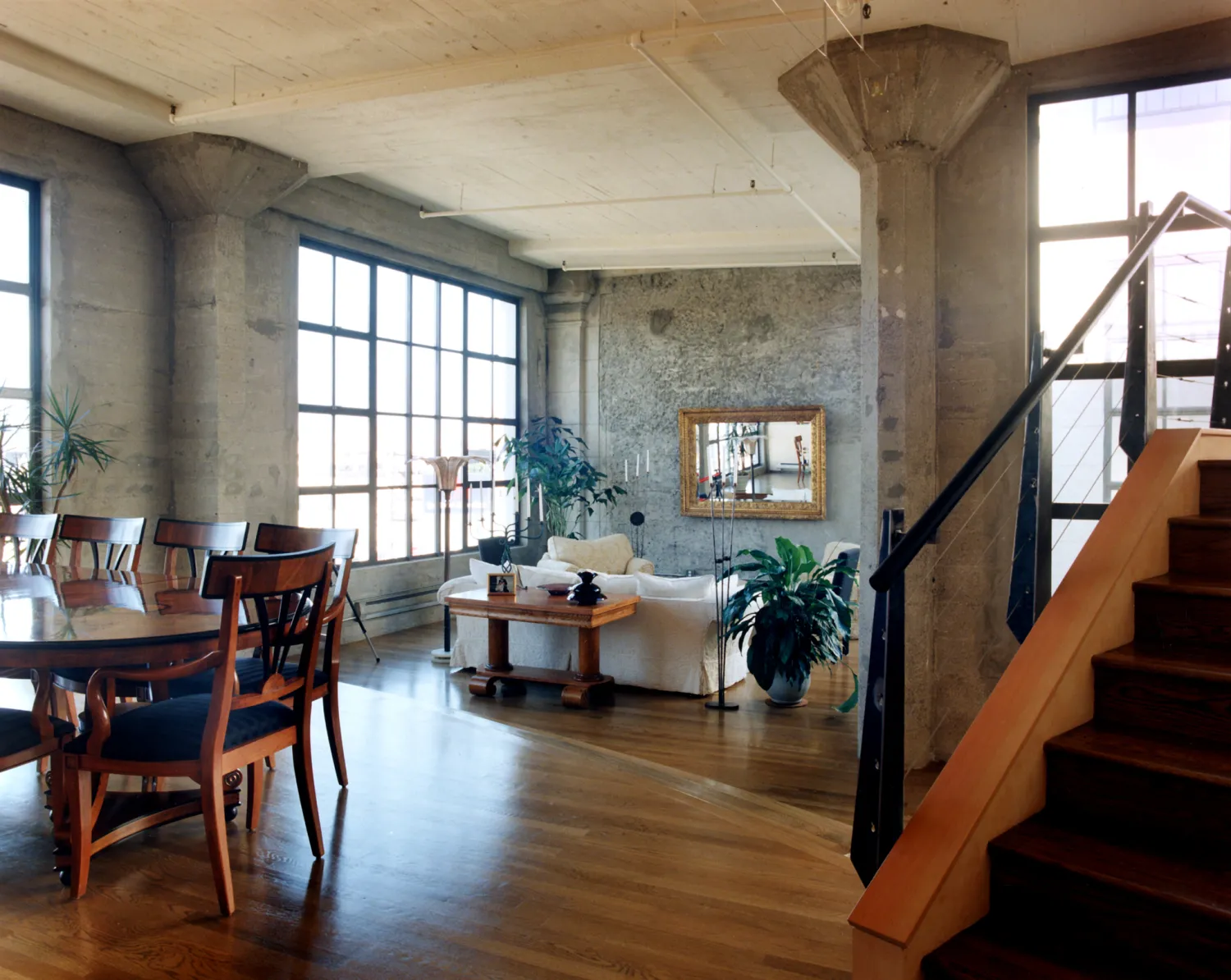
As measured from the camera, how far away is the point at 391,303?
787 centimetres

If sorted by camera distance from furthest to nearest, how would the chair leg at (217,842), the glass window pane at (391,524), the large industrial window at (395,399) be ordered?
1. the glass window pane at (391,524)
2. the large industrial window at (395,399)
3. the chair leg at (217,842)

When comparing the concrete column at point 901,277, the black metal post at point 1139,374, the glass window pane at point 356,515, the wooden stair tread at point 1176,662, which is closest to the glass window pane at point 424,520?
the glass window pane at point 356,515

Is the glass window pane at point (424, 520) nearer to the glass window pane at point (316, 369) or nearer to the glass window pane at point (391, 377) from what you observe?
the glass window pane at point (391, 377)

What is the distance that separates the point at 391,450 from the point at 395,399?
431 millimetres

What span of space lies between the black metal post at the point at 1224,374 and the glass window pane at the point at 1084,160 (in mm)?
1318

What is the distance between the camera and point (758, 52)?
4504mm

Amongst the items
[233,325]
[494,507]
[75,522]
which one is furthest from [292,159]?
[494,507]

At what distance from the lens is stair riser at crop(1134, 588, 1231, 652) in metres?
2.30

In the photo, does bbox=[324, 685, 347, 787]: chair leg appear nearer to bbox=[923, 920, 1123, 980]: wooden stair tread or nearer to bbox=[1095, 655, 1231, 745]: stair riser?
bbox=[923, 920, 1123, 980]: wooden stair tread

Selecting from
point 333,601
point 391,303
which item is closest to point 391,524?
point 391,303

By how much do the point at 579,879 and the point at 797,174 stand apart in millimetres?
5244

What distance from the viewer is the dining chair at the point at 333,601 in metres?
3.24

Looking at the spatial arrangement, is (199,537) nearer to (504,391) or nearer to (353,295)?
(353,295)

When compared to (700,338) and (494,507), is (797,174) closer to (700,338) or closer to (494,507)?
(700,338)
